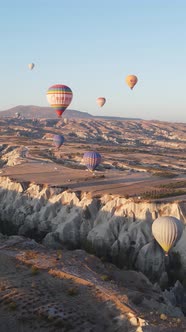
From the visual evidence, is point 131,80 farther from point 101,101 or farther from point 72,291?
point 72,291

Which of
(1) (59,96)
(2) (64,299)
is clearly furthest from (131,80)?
(2) (64,299)

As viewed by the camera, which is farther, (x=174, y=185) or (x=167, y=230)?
(x=174, y=185)

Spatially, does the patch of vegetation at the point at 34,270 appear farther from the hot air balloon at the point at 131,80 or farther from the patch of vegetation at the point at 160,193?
the hot air balloon at the point at 131,80

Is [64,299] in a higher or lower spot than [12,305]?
lower

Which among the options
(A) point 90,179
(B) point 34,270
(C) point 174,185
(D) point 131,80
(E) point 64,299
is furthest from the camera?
(D) point 131,80

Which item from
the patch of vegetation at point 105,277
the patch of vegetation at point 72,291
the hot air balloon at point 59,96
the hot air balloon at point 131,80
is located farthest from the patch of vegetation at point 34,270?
the hot air balloon at point 131,80

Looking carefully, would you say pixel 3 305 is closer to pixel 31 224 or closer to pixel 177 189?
pixel 31 224

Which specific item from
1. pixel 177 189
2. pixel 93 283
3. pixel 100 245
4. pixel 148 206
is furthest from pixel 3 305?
pixel 177 189
